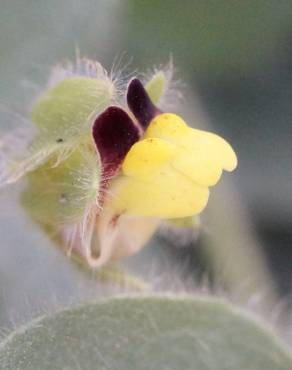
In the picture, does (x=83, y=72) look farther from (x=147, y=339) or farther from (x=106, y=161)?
(x=147, y=339)

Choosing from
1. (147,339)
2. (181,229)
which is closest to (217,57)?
(181,229)

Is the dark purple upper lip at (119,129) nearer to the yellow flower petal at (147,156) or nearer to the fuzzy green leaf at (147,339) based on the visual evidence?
the yellow flower petal at (147,156)

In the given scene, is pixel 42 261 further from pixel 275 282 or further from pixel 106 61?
pixel 275 282

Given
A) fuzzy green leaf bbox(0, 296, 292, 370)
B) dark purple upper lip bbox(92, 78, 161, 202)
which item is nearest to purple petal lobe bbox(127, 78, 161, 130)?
dark purple upper lip bbox(92, 78, 161, 202)

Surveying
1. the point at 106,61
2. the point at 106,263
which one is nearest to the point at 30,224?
the point at 106,263

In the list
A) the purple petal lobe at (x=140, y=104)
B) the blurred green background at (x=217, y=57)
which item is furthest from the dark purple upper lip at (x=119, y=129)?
the blurred green background at (x=217, y=57)

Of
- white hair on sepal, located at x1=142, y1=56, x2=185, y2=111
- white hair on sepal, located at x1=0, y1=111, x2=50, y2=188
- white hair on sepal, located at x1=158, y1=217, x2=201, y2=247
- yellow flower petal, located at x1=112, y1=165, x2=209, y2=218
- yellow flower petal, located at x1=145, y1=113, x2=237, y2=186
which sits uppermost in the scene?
white hair on sepal, located at x1=142, y1=56, x2=185, y2=111

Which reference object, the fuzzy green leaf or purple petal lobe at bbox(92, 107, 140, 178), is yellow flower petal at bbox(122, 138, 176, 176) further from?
the fuzzy green leaf
